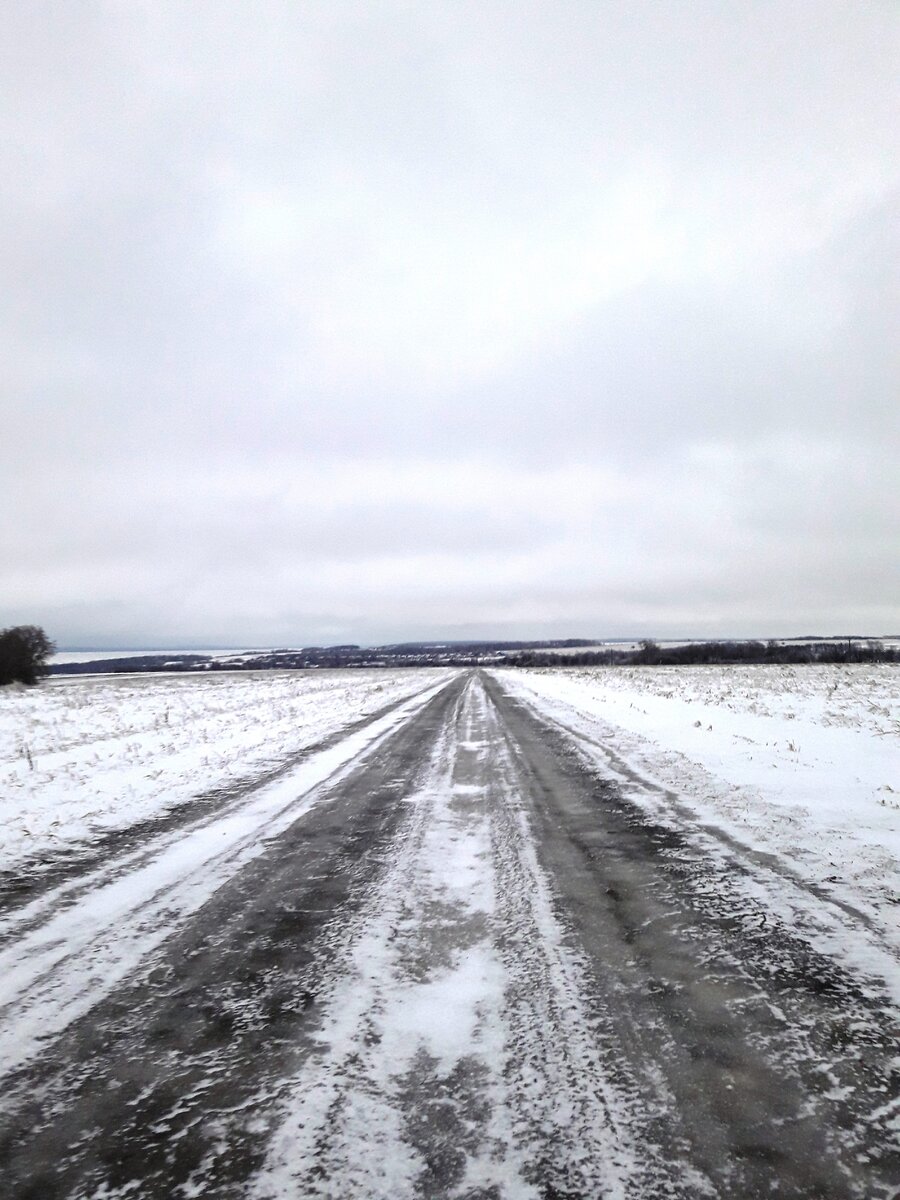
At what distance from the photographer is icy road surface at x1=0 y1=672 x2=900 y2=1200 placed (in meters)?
1.98

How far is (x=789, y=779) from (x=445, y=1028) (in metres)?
6.62

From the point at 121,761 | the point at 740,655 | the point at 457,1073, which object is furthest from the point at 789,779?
the point at 740,655

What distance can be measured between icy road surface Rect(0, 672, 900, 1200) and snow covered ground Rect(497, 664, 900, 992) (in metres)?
0.40

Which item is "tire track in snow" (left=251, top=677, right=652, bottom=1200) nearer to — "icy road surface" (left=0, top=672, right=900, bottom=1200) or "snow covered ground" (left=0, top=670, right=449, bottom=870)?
"icy road surface" (left=0, top=672, right=900, bottom=1200)

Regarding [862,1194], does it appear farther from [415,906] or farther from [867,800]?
[867,800]

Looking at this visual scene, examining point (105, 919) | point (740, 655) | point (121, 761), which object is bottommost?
point (740, 655)

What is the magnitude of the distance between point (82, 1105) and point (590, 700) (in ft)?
62.8

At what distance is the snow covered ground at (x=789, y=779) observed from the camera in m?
4.56

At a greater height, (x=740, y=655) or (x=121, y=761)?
(x=121, y=761)

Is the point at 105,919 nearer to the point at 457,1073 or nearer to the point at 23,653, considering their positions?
the point at 457,1073

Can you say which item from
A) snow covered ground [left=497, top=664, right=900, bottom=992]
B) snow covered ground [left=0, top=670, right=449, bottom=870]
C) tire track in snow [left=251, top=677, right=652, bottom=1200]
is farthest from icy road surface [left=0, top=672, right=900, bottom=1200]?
snow covered ground [left=0, top=670, right=449, bottom=870]

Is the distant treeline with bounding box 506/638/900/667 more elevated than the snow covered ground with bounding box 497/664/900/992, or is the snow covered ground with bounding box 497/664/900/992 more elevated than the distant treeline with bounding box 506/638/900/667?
the snow covered ground with bounding box 497/664/900/992

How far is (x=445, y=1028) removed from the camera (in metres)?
2.71

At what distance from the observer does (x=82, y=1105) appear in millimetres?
2312
